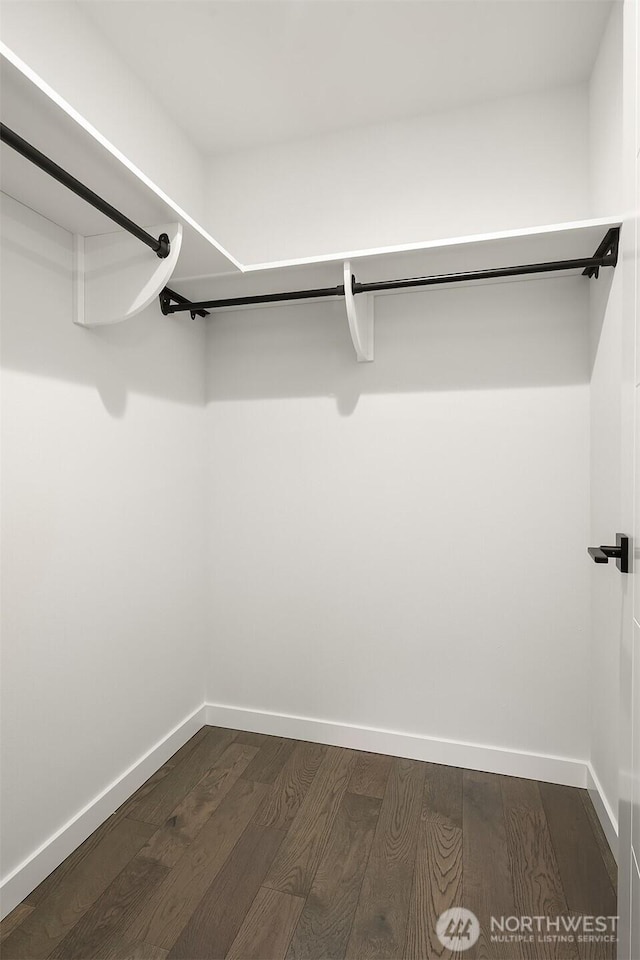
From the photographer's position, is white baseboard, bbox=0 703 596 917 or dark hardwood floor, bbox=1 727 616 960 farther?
white baseboard, bbox=0 703 596 917

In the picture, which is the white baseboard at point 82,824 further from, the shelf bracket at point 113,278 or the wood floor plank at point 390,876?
the shelf bracket at point 113,278

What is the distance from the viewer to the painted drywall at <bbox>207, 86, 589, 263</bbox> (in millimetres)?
1896

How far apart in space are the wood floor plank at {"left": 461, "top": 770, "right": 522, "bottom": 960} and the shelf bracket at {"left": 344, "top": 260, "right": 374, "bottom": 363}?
63.5 inches

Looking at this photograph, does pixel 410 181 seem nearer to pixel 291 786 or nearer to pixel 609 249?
pixel 609 249

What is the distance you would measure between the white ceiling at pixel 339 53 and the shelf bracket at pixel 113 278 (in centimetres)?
67

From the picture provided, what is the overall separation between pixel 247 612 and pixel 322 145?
1.94m

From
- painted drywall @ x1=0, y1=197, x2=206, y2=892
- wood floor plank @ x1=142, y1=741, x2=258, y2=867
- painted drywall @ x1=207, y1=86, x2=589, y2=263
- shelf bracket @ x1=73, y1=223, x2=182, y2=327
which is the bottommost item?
wood floor plank @ x1=142, y1=741, x2=258, y2=867

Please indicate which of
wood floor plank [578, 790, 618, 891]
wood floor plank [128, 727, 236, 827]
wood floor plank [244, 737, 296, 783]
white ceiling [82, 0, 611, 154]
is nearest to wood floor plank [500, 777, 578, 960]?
wood floor plank [578, 790, 618, 891]

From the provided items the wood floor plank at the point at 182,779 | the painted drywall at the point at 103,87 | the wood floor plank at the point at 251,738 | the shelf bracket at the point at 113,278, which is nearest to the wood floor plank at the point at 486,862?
the wood floor plank at the point at 251,738

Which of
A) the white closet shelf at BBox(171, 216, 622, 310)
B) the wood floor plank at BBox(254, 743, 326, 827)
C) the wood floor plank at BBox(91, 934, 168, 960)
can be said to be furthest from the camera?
the wood floor plank at BBox(254, 743, 326, 827)

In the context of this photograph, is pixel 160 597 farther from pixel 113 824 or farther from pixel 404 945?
pixel 404 945

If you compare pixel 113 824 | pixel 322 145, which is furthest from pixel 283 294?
pixel 113 824

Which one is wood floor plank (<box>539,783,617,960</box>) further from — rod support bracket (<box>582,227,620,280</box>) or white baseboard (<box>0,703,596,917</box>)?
rod support bracket (<box>582,227,620,280</box>)

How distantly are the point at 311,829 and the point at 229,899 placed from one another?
13.3 inches
